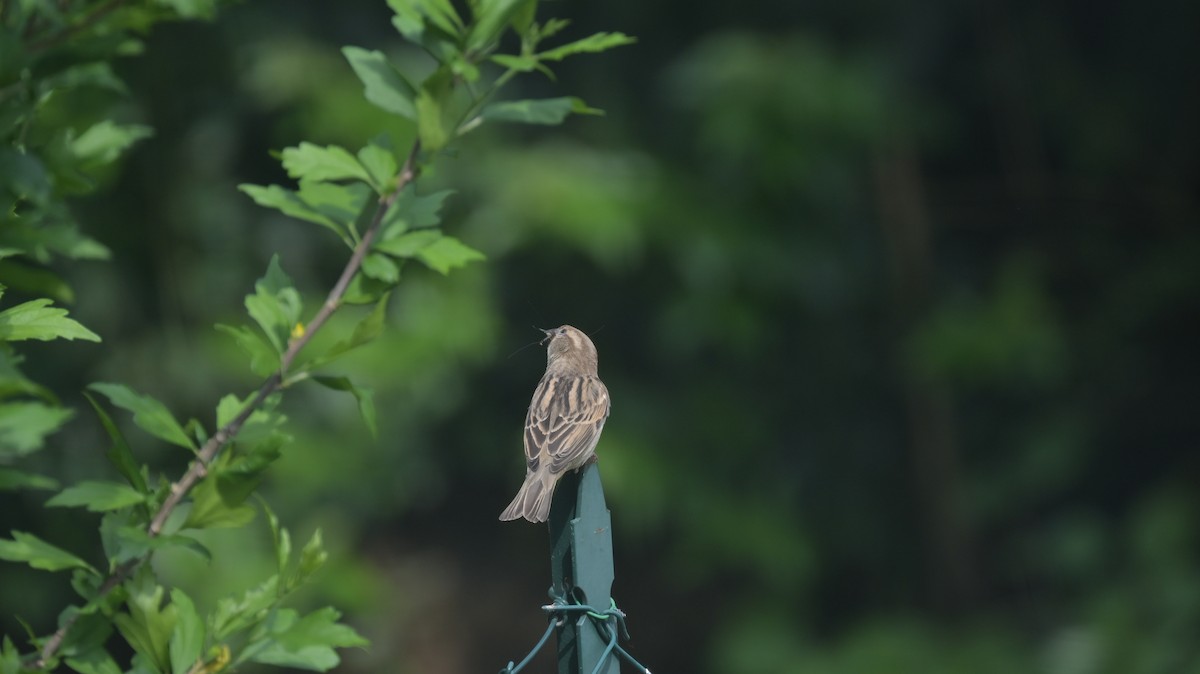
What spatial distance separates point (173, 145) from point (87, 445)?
3.80 ft

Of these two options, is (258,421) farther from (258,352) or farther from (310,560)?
(310,560)

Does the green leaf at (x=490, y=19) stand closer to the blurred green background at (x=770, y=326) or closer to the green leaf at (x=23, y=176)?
the green leaf at (x=23, y=176)

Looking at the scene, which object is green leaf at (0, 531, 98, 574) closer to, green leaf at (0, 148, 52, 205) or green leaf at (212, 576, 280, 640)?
green leaf at (212, 576, 280, 640)

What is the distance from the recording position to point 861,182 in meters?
5.76

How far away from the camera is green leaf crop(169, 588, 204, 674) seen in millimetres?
1233

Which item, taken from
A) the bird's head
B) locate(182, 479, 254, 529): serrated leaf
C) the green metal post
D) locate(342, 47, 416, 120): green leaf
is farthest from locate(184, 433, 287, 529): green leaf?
the bird's head

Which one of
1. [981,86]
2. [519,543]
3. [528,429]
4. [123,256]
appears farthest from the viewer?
[519,543]

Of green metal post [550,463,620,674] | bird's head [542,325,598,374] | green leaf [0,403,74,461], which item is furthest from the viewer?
bird's head [542,325,598,374]

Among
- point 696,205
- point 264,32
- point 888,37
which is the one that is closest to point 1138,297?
point 888,37

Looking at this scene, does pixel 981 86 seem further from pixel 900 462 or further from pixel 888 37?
pixel 900 462

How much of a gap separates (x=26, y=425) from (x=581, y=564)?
75cm

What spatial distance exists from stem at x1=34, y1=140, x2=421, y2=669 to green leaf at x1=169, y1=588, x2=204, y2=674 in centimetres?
7

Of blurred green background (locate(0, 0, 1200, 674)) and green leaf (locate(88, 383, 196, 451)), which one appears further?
blurred green background (locate(0, 0, 1200, 674))

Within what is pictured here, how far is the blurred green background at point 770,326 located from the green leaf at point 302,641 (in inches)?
136
